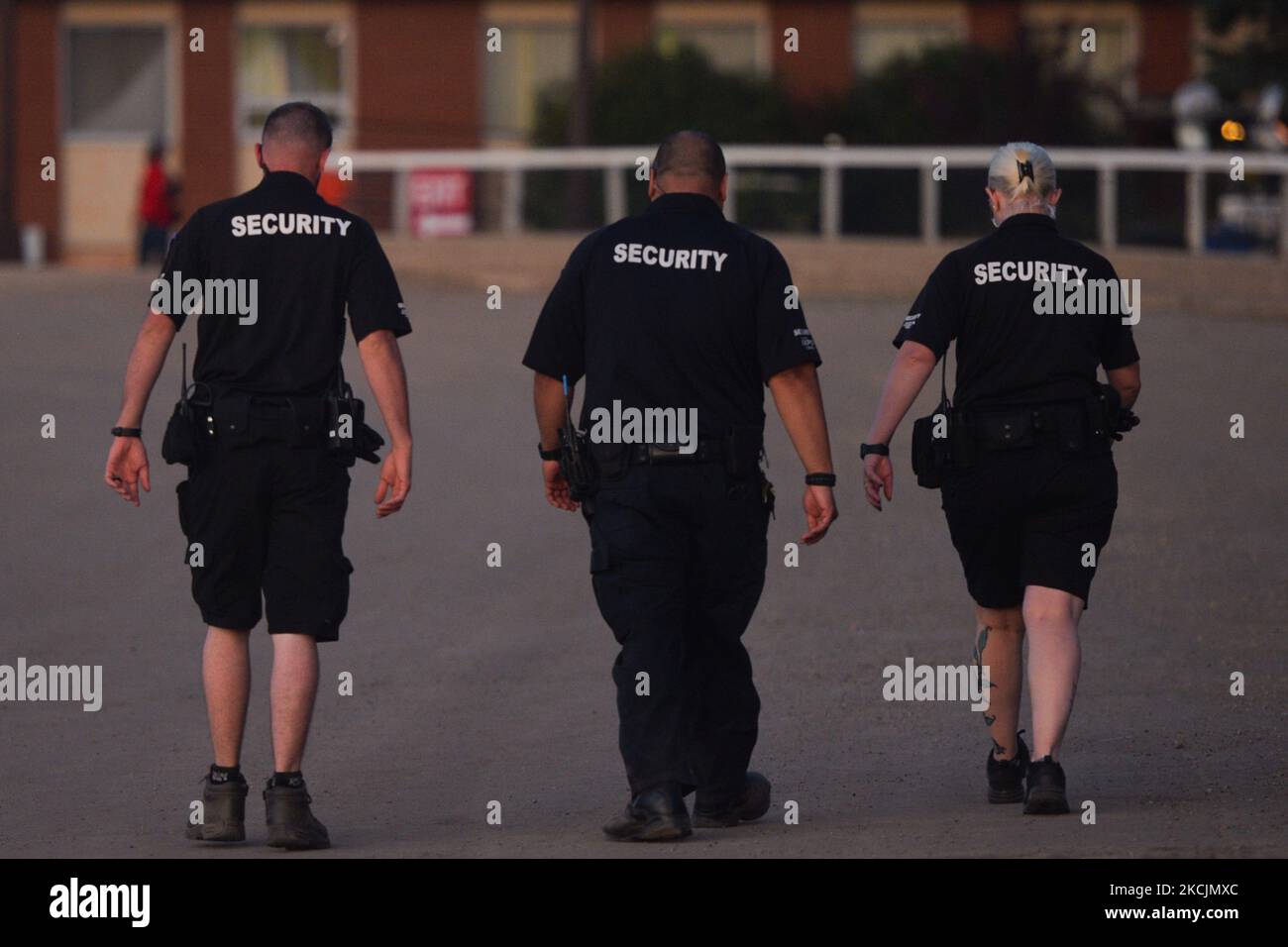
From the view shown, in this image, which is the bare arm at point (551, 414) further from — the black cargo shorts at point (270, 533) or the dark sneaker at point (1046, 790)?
the dark sneaker at point (1046, 790)

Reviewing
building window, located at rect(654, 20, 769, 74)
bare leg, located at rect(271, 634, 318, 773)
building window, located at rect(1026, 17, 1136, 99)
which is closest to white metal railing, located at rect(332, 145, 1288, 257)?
building window, located at rect(1026, 17, 1136, 99)

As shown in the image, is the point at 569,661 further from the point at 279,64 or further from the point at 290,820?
the point at 279,64

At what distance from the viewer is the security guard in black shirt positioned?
6992 millimetres

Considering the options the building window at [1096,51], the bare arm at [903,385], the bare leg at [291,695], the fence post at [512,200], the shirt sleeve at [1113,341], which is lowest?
the bare leg at [291,695]

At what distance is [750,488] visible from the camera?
6.88 metres

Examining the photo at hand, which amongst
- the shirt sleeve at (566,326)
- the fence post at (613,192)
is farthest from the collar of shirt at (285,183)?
the fence post at (613,192)

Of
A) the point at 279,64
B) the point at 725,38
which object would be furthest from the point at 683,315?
the point at 279,64

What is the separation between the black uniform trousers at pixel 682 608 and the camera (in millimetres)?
6738

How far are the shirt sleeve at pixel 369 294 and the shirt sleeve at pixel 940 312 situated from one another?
149cm

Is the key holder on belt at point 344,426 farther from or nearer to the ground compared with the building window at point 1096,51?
nearer to the ground

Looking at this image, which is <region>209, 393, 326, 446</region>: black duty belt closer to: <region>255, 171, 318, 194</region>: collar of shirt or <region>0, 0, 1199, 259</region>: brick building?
<region>255, 171, 318, 194</region>: collar of shirt

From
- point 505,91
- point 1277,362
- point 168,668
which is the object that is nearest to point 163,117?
point 505,91

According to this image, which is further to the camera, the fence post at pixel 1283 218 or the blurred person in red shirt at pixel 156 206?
the blurred person in red shirt at pixel 156 206
